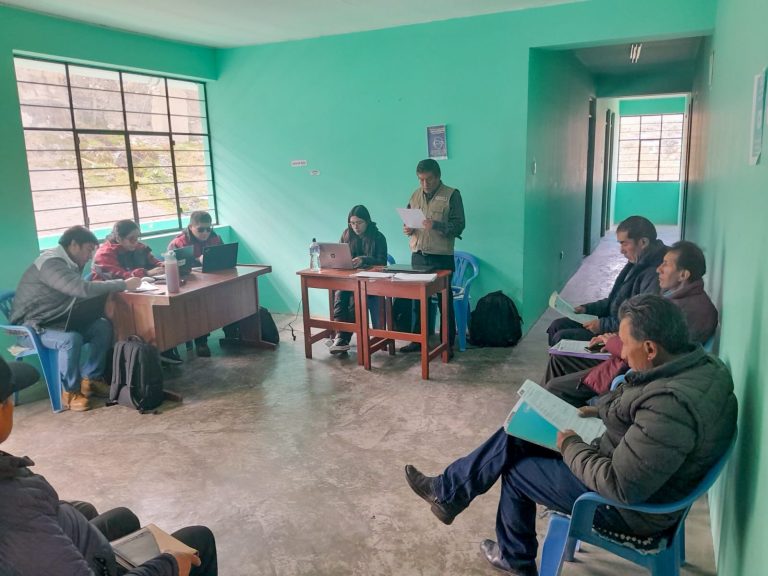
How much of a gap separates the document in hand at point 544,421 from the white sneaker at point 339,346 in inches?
104

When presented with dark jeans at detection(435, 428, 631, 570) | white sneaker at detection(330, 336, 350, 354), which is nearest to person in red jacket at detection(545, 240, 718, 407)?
dark jeans at detection(435, 428, 631, 570)

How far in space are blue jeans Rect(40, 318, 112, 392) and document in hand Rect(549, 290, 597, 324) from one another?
2861mm

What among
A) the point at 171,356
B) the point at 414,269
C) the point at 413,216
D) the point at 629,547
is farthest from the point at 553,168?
Answer: the point at 629,547

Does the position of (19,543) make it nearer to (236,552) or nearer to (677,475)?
(236,552)

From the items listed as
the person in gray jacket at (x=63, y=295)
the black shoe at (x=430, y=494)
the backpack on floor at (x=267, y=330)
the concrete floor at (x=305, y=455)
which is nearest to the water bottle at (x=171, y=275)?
the person in gray jacket at (x=63, y=295)

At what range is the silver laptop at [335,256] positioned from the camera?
14.5 ft

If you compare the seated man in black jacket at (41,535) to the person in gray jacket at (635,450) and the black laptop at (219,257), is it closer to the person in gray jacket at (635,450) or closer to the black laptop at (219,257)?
the person in gray jacket at (635,450)

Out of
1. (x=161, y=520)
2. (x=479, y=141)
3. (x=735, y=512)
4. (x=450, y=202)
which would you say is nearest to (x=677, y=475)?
(x=735, y=512)

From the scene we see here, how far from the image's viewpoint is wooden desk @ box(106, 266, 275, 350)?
388 cm

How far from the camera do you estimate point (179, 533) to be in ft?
5.47

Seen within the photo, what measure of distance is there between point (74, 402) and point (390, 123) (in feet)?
10.6

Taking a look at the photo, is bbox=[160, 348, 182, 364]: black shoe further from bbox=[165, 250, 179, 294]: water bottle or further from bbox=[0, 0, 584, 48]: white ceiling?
bbox=[0, 0, 584, 48]: white ceiling

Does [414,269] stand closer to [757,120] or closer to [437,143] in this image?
[437,143]

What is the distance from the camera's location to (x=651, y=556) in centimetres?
173
